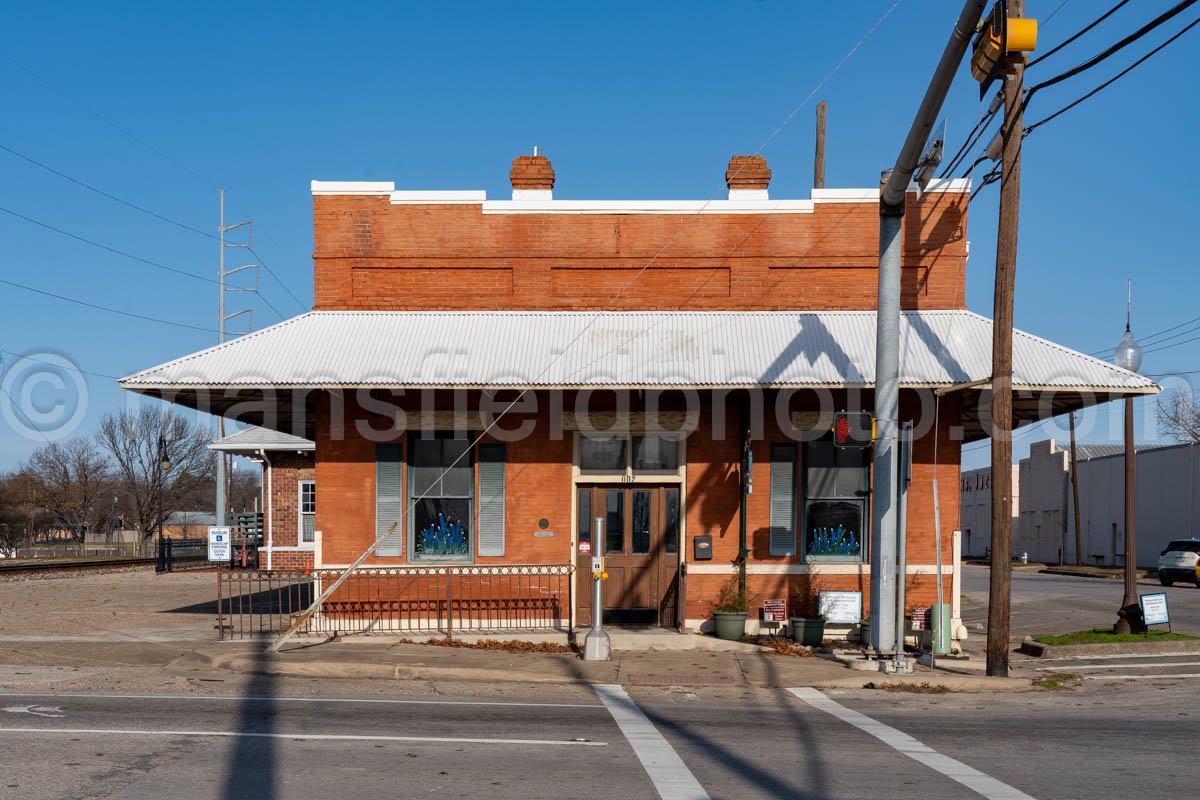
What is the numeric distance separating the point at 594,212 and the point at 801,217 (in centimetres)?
335

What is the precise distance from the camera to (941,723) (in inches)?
434

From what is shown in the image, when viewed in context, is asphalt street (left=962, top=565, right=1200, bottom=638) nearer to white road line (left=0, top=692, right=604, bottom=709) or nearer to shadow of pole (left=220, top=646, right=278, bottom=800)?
white road line (left=0, top=692, right=604, bottom=709)

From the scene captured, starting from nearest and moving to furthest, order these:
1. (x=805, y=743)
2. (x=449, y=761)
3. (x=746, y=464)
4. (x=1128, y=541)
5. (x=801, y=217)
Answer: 1. (x=449, y=761)
2. (x=805, y=743)
3. (x=746, y=464)
4. (x=801, y=217)
5. (x=1128, y=541)

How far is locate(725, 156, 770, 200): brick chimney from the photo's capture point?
60.4 ft

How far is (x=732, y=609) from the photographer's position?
17047 millimetres

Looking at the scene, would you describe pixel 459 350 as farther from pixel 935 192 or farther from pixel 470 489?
pixel 935 192

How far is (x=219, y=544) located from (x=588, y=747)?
26670 millimetres

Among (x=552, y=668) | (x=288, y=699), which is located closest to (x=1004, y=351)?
(x=552, y=668)

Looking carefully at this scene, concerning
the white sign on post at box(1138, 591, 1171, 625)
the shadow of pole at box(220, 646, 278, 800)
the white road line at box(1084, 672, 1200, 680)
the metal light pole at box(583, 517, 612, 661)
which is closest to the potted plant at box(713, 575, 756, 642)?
the metal light pole at box(583, 517, 612, 661)

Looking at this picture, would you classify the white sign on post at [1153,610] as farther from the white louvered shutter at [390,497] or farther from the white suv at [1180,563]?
the white suv at [1180,563]

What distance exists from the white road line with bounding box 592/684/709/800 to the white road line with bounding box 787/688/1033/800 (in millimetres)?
1956

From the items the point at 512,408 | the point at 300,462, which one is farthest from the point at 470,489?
the point at 300,462

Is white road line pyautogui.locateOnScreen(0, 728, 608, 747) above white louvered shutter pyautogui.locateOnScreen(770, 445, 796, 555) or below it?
below

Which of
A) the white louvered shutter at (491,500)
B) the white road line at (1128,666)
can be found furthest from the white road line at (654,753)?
the white road line at (1128,666)
